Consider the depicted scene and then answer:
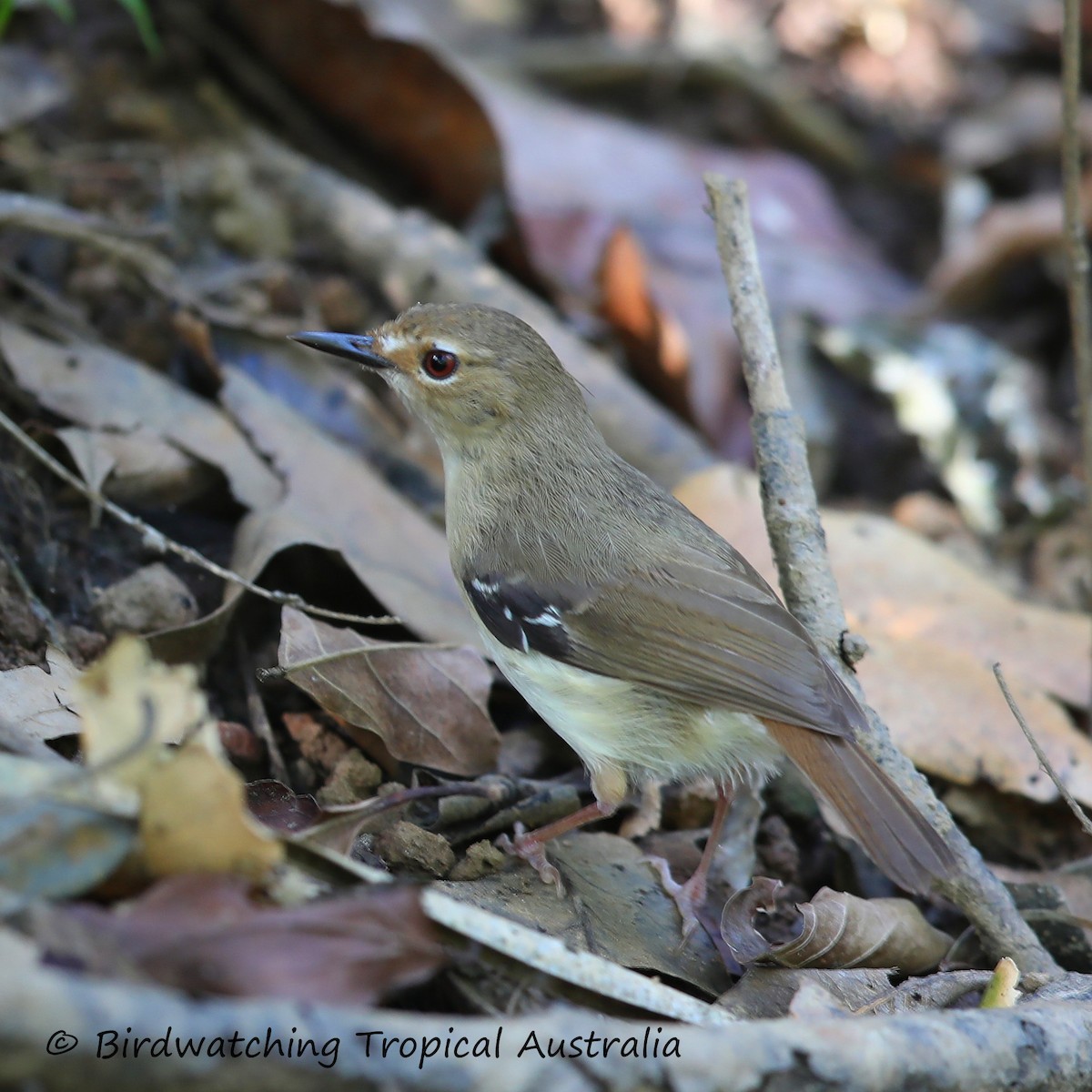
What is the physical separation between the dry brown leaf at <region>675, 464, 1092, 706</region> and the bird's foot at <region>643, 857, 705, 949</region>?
133 cm

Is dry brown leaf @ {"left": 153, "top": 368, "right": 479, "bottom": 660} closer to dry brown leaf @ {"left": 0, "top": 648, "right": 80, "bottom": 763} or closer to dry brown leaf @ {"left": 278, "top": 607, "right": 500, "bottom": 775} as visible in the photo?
dry brown leaf @ {"left": 278, "top": 607, "right": 500, "bottom": 775}

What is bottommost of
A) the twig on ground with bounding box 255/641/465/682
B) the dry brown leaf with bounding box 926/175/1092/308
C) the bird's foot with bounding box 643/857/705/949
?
the bird's foot with bounding box 643/857/705/949

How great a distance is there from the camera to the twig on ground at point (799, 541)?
3.16 meters

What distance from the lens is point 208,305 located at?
473 cm

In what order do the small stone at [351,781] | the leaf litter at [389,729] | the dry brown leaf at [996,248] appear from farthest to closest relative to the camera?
the dry brown leaf at [996,248], the small stone at [351,781], the leaf litter at [389,729]

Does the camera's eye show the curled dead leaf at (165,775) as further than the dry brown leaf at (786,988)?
No

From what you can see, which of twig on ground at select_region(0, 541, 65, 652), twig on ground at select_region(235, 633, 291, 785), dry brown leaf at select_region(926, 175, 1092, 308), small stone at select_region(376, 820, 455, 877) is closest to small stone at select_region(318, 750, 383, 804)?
twig on ground at select_region(235, 633, 291, 785)

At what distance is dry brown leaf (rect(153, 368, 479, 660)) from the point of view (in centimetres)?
366

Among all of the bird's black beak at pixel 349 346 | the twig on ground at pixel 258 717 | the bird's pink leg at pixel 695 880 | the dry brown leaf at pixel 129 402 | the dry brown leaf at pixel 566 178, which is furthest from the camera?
the dry brown leaf at pixel 566 178

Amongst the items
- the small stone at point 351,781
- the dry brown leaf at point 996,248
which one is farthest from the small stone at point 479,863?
the dry brown leaf at point 996,248

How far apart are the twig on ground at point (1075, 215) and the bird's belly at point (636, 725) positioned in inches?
69.4

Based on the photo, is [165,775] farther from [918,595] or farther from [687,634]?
[918,595]

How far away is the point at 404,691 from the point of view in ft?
11.6

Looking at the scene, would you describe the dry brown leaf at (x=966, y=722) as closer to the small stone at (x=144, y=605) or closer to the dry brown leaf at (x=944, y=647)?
the dry brown leaf at (x=944, y=647)
